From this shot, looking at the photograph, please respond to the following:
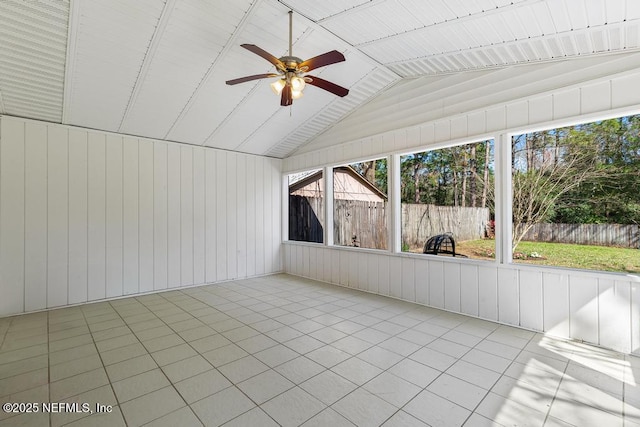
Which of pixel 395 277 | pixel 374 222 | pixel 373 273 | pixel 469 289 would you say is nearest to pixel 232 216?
pixel 374 222

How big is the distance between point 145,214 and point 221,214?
1340 millimetres

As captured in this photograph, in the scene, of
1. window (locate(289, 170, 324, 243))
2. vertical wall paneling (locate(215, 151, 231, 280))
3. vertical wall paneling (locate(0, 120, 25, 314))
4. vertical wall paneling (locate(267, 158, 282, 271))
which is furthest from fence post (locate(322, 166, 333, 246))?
vertical wall paneling (locate(0, 120, 25, 314))

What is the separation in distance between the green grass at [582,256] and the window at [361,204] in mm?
1910

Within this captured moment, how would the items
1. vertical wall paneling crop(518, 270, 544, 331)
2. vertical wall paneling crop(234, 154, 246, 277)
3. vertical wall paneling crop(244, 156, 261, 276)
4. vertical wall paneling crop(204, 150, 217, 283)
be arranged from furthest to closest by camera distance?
vertical wall paneling crop(244, 156, 261, 276) → vertical wall paneling crop(234, 154, 246, 277) → vertical wall paneling crop(204, 150, 217, 283) → vertical wall paneling crop(518, 270, 544, 331)

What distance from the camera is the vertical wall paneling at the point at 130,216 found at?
4906mm

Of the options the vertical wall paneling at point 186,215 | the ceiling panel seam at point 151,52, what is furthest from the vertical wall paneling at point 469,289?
the vertical wall paneling at point 186,215

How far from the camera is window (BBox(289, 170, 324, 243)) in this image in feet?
21.5

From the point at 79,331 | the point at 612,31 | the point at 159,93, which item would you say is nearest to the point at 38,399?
the point at 79,331

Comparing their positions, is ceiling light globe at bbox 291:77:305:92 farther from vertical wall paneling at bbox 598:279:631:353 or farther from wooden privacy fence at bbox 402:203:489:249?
vertical wall paneling at bbox 598:279:631:353

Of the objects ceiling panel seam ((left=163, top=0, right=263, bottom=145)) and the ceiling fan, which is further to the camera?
ceiling panel seam ((left=163, top=0, right=263, bottom=145))

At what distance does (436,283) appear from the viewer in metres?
4.21

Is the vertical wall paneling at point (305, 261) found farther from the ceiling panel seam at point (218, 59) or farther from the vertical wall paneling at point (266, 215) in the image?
the ceiling panel seam at point (218, 59)

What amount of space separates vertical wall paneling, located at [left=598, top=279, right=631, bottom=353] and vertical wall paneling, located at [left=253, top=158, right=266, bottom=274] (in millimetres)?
5436

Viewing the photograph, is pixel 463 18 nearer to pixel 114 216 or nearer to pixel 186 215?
pixel 186 215
